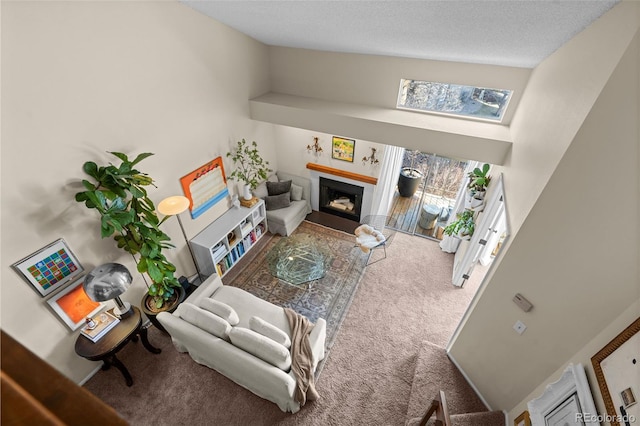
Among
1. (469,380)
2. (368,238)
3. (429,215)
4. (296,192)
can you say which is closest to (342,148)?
(296,192)

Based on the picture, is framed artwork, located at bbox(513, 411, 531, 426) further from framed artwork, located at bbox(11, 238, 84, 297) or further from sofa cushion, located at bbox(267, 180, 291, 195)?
sofa cushion, located at bbox(267, 180, 291, 195)

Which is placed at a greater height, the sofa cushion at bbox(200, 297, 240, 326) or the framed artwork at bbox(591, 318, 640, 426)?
the framed artwork at bbox(591, 318, 640, 426)

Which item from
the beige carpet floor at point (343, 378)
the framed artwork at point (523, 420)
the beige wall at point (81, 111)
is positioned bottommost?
the beige carpet floor at point (343, 378)

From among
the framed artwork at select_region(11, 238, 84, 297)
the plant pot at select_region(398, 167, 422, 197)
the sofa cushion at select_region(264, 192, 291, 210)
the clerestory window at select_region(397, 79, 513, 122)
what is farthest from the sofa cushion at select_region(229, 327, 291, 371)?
the plant pot at select_region(398, 167, 422, 197)

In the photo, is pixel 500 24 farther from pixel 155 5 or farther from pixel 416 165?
pixel 416 165

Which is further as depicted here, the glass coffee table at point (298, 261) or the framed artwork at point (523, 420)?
the glass coffee table at point (298, 261)

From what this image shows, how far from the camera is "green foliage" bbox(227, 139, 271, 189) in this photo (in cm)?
460

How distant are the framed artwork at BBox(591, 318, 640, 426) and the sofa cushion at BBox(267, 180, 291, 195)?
461 cm

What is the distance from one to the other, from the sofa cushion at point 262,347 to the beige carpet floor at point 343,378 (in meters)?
0.66

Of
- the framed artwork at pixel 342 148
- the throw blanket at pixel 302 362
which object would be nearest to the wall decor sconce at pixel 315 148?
the framed artwork at pixel 342 148

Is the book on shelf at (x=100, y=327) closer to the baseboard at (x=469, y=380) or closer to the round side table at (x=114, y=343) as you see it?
the round side table at (x=114, y=343)

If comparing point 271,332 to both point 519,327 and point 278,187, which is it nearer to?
point 519,327

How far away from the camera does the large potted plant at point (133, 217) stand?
8.74 feet

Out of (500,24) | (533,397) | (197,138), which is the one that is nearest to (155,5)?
(197,138)
